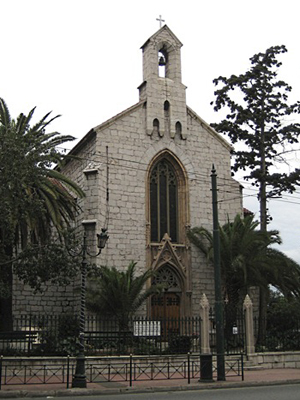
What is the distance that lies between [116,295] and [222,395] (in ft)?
33.6

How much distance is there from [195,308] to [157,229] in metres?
4.42

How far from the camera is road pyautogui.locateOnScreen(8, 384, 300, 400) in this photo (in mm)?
13359

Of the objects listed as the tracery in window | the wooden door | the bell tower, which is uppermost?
the bell tower

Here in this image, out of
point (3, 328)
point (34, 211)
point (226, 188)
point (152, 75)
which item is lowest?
point (3, 328)

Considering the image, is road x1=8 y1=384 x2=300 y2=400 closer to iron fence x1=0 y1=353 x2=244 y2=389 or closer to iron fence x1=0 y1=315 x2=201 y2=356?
iron fence x1=0 y1=353 x2=244 y2=389

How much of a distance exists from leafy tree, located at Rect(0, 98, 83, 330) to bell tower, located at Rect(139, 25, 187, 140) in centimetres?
609

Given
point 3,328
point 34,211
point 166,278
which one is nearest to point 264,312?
point 166,278

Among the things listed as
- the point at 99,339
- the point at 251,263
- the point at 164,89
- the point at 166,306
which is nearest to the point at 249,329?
the point at 251,263

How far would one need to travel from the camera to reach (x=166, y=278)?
27.8 m

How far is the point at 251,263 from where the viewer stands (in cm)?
2498

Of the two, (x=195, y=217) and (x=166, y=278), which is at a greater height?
(x=195, y=217)

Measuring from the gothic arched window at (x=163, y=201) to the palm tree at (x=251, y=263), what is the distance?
254 cm

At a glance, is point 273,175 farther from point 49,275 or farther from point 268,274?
point 49,275

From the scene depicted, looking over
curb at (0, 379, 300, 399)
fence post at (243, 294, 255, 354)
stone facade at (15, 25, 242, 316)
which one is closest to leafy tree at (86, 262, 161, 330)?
stone facade at (15, 25, 242, 316)
